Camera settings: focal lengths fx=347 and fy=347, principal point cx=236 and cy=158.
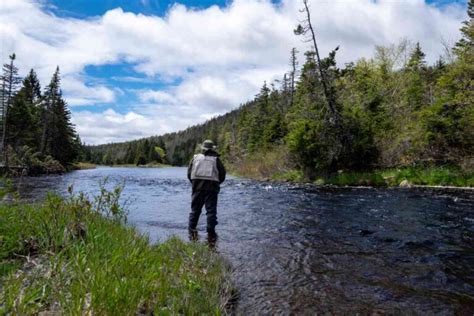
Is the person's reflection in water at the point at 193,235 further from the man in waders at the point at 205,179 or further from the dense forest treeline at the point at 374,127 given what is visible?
the dense forest treeline at the point at 374,127

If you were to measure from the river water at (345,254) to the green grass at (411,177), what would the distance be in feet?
24.9

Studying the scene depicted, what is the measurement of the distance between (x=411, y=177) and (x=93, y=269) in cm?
2078

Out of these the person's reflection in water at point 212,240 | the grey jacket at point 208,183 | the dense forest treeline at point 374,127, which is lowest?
the person's reflection in water at point 212,240

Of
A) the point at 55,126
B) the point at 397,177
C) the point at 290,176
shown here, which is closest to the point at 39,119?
the point at 55,126

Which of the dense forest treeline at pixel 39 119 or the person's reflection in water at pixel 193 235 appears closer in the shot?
the person's reflection in water at pixel 193 235

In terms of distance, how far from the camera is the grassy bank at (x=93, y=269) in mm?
2857

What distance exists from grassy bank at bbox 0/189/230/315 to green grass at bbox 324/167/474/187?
17818 millimetres

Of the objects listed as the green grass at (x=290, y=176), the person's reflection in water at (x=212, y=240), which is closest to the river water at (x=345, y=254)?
the person's reflection in water at (x=212, y=240)

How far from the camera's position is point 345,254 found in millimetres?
6539

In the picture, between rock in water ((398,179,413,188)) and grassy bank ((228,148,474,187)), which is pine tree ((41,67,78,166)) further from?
rock in water ((398,179,413,188))

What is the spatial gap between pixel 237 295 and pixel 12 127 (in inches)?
1904

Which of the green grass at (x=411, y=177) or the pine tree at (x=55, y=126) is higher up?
the pine tree at (x=55, y=126)

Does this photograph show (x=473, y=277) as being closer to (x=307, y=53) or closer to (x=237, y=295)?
(x=237, y=295)

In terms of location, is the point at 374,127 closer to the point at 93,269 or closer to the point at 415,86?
the point at 415,86
